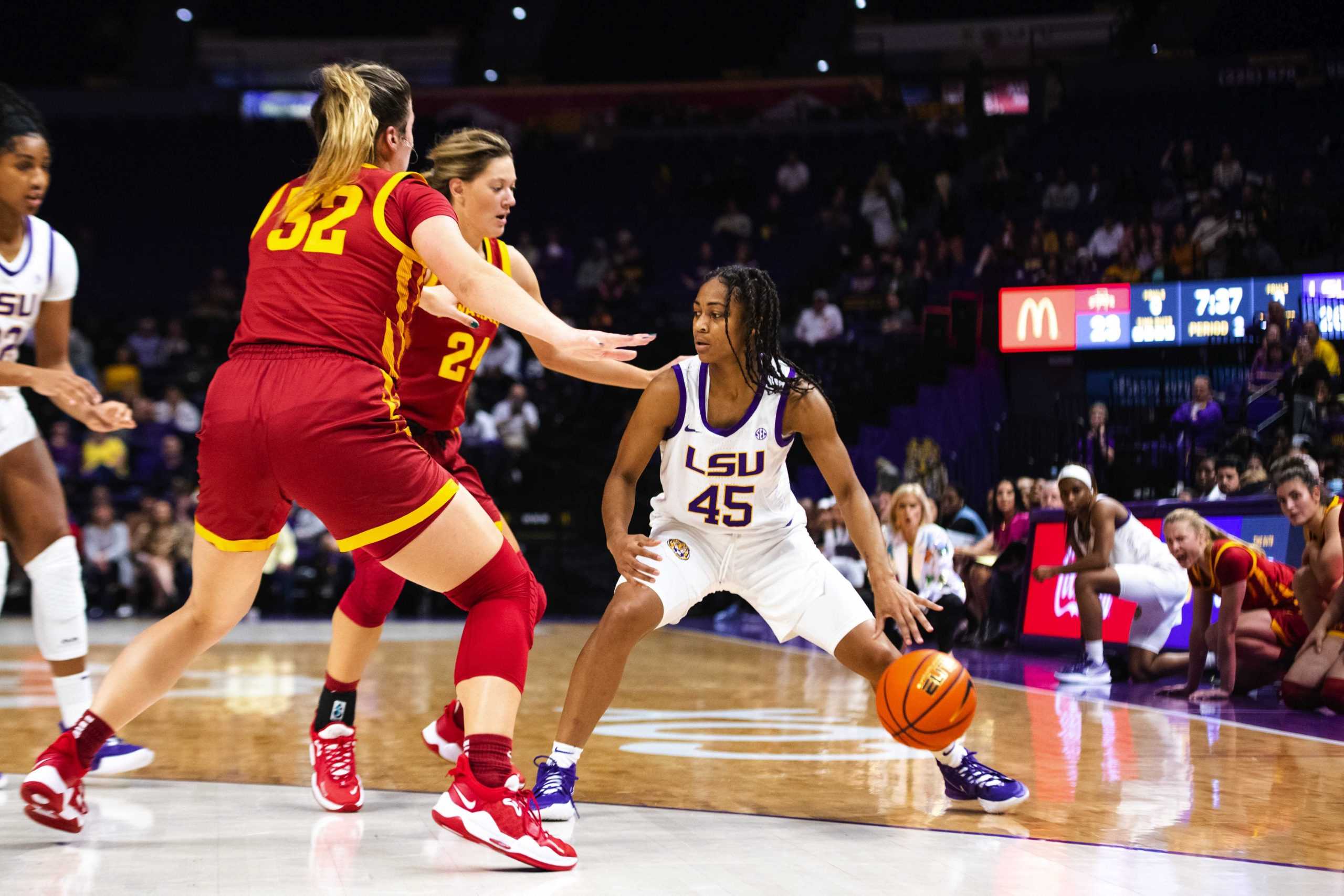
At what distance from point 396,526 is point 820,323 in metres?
13.7

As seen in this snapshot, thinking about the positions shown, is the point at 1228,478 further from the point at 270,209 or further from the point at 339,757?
the point at 270,209

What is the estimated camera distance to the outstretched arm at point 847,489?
12.2 feet

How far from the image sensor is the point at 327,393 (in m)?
2.98

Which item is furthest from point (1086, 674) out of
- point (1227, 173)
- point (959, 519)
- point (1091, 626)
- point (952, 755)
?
point (1227, 173)

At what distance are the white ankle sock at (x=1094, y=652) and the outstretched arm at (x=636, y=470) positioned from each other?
466cm

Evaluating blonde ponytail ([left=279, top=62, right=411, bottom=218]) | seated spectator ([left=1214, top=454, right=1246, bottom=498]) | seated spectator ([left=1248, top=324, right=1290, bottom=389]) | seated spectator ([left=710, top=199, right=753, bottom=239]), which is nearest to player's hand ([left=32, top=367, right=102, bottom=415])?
blonde ponytail ([left=279, top=62, right=411, bottom=218])

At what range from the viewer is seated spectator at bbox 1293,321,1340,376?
1023 cm

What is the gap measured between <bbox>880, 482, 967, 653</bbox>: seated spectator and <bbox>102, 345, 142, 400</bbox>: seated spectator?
10264mm

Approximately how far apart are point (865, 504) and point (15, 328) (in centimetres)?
273

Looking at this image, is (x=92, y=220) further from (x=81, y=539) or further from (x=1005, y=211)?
(x=1005, y=211)

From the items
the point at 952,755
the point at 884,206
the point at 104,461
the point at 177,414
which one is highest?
the point at 884,206

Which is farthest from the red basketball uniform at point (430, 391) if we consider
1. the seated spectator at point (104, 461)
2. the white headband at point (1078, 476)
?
the seated spectator at point (104, 461)

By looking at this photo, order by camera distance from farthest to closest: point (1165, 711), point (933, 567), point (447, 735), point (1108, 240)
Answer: point (1108, 240)
point (933, 567)
point (1165, 711)
point (447, 735)

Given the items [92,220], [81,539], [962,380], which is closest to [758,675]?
[962,380]
